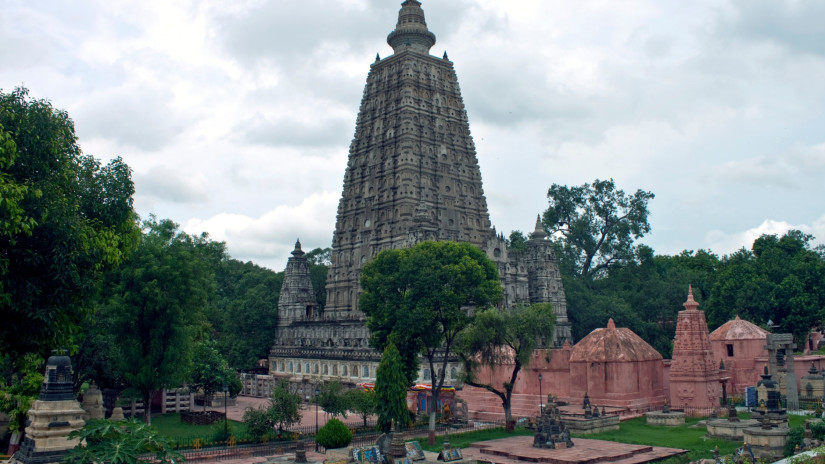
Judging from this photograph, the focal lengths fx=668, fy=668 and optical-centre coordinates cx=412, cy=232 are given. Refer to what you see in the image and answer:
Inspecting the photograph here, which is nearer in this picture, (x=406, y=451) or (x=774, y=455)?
(x=774, y=455)

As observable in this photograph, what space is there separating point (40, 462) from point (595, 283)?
68569 millimetres

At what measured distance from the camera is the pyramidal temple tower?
60.5 metres

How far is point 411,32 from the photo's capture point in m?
65.2

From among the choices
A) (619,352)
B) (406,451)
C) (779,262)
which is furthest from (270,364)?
(779,262)

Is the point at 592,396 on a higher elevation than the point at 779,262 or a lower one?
lower

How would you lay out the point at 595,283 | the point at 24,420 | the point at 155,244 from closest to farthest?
the point at 24,420 < the point at 155,244 < the point at 595,283

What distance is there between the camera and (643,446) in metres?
27.0

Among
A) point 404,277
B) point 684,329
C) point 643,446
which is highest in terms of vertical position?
point 404,277

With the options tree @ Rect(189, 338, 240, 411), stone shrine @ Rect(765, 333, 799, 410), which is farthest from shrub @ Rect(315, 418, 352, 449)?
stone shrine @ Rect(765, 333, 799, 410)

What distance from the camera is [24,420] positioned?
858 inches

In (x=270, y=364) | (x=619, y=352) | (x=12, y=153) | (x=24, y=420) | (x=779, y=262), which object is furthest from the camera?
(x=270, y=364)

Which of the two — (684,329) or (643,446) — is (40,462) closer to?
(643,446)

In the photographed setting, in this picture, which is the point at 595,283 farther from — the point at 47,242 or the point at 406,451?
→ the point at 47,242

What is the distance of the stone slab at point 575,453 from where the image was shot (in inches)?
984
